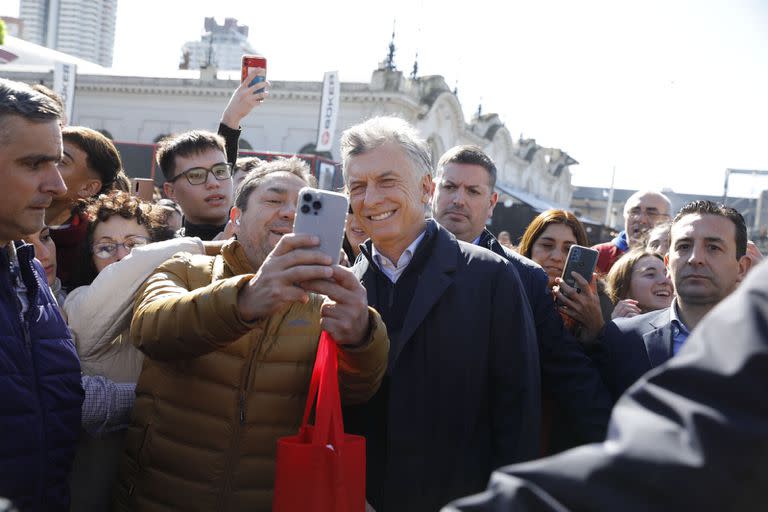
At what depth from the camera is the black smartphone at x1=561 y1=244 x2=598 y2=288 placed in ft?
10.5

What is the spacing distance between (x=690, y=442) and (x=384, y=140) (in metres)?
1.96

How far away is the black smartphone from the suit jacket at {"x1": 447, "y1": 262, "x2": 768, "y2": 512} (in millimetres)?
2330

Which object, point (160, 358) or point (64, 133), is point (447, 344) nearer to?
point (160, 358)

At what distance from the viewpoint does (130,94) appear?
3195cm

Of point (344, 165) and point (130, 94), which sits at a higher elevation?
point (130, 94)

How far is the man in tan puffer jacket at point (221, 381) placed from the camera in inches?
78.7

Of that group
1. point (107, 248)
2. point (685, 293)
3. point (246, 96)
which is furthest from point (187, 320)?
point (246, 96)

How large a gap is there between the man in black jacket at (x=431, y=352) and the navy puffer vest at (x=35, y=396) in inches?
36.6

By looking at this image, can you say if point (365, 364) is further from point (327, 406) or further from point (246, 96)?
point (246, 96)

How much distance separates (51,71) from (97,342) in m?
33.5

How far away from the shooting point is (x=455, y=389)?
2471mm

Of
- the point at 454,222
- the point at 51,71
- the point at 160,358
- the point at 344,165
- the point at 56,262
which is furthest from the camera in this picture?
the point at 51,71

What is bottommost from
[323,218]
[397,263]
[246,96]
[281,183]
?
[397,263]

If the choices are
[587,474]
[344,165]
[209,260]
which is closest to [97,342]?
[209,260]
